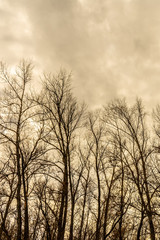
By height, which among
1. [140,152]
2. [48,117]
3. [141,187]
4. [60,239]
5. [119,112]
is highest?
[119,112]

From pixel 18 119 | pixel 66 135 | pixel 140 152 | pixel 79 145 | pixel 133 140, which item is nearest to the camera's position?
pixel 18 119

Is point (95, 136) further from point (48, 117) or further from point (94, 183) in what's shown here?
point (48, 117)

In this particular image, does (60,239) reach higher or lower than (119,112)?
lower

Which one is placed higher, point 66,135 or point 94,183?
point 66,135

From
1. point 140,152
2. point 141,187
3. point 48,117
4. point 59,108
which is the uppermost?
point 59,108

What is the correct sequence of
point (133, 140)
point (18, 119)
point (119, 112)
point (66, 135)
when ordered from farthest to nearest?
point (119, 112) → point (133, 140) → point (66, 135) → point (18, 119)

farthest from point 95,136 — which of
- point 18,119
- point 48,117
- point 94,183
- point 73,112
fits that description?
point 18,119

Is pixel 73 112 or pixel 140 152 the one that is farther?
pixel 140 152

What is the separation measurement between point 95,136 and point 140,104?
5.28 m

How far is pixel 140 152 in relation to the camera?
12477 millimetres

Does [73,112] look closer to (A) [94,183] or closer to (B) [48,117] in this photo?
(B) [48,117]

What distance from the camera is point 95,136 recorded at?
16.8 m

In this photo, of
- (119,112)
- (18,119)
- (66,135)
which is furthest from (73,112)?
(119,112)

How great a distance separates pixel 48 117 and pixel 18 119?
1.86 metres
